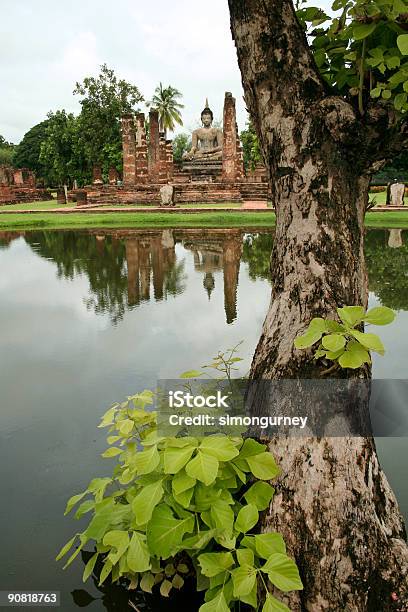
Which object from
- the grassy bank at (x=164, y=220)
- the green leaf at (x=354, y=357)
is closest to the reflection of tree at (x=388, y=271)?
the grassy bank at (x=164, y=220)

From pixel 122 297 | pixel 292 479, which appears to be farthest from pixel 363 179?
pixel 122 297

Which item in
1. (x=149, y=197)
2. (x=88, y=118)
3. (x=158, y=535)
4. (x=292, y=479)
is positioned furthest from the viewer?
A: (x=88, y=118)

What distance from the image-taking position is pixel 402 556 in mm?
2088

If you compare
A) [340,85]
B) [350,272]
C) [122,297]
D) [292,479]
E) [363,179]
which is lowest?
[122,297]

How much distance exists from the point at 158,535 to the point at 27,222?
61.8 ft

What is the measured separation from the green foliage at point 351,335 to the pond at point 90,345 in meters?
1.48

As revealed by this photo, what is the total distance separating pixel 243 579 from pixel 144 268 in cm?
868

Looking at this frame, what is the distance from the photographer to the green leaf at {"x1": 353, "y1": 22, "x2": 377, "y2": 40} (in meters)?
1.77

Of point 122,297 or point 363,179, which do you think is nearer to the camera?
point 363,179

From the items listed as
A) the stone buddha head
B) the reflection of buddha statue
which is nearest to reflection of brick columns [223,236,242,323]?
the reflection of buddha statue

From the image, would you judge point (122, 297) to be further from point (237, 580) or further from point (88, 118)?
point (88, 118)

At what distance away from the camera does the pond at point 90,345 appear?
2832 mm

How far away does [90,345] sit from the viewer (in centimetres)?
568

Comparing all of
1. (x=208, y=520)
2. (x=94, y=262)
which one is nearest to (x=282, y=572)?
(x=208, y=520)
